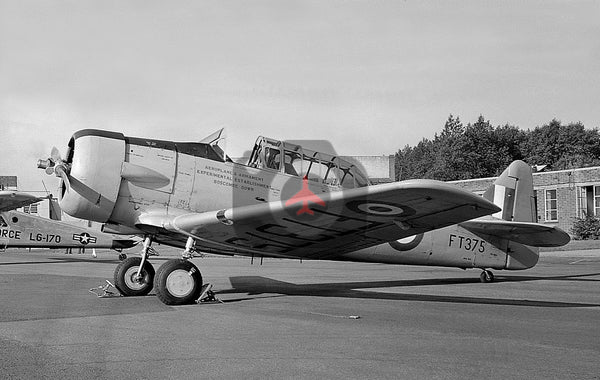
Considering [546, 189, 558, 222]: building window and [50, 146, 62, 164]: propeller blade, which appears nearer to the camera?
[50, 146, 62, 164]: propeller blade

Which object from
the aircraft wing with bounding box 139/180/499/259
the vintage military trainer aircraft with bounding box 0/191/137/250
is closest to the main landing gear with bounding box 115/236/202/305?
the aircraft wing with bounding box 139/180/499/259

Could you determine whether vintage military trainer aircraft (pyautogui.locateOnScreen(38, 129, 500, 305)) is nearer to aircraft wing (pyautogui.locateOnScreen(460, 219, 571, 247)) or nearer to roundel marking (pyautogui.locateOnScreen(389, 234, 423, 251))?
roundel marking (pyautogui.locateOnScreen(389, 234, 423, 251))

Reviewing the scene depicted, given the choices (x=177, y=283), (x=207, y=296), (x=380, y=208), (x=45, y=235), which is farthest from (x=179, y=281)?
(x=45, y=235)

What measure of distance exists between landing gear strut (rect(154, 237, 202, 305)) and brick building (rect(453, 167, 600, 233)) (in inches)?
1247

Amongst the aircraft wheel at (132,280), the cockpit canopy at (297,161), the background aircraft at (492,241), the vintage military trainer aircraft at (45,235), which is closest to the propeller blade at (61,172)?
the aircraft wheel at (132,280)

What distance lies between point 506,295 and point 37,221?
18.6m

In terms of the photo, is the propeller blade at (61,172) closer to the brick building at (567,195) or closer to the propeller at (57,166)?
the propeller at (57,166)

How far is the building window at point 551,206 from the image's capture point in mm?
38438

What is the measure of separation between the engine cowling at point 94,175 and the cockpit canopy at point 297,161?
204 centimetres

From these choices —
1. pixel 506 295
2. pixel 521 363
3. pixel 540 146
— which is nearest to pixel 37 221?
pixel 506 295

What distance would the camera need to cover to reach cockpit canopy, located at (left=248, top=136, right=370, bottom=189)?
9430mm

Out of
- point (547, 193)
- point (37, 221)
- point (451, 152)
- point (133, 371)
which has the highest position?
point (451, 152)

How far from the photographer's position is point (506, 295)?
10.3m

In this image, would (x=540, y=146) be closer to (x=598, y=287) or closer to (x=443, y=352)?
(x=598, y=287)
